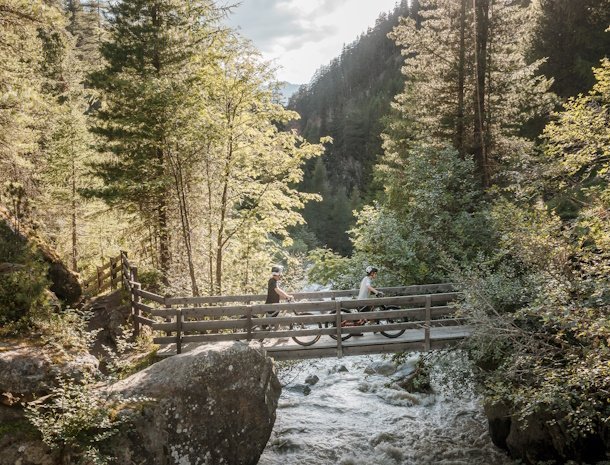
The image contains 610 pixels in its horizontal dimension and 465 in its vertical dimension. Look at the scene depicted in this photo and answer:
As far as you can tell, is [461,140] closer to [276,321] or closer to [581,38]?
[581,38]

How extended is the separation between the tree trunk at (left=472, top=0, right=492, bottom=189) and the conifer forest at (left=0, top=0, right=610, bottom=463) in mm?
67

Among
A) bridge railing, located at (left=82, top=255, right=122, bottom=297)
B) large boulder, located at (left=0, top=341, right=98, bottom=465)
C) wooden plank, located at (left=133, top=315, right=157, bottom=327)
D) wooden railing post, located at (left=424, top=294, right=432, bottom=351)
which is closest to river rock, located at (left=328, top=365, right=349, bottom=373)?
wooden railing post, located at (left=424, top=294, right=432, bottom=351)

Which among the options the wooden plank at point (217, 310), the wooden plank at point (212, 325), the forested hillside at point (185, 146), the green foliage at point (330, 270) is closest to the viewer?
the wooden plank at point (212, 325)

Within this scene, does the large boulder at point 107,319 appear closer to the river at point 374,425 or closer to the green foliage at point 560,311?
the river at point 374,425

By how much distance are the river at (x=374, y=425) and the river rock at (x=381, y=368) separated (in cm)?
23

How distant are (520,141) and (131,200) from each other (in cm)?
1580

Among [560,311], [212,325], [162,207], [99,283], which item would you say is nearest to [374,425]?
[212,325]

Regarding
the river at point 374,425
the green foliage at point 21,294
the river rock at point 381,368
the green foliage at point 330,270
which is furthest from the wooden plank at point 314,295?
the green foliage at point 330,270

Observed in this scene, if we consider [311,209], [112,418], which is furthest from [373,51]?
[112,418]

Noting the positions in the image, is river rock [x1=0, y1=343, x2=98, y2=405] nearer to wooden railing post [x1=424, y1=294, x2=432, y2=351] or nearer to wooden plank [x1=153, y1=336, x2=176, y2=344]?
wooden plank [x1=153, y1=336, x2=176, y2=344]

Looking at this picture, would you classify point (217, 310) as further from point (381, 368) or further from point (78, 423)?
point (381, 368)

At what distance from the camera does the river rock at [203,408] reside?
786 cm

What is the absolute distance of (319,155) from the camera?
716 inches

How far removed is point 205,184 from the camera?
15.8m
